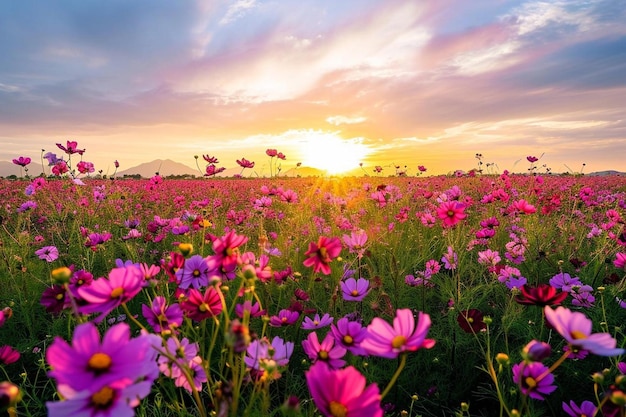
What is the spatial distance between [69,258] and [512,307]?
132 inches

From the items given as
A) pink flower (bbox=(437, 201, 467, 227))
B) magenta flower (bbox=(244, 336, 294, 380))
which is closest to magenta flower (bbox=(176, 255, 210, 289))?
magenta flower (bbox=(244, 336, 294, 380))

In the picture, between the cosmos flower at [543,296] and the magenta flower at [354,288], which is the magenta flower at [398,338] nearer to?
the cosmos flower at [543,296]

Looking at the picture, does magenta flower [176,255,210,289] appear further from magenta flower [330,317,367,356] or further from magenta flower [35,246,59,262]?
magenta flower [35,246,59,262]

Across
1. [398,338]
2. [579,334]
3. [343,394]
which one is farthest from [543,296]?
[343,394]

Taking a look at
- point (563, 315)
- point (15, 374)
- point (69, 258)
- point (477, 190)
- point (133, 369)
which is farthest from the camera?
point (477, 190)

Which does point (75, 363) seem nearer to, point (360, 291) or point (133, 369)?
point (133, 369)

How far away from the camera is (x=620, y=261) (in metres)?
1.70

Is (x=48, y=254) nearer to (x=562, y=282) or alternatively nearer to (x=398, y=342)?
(x=398, y=342)

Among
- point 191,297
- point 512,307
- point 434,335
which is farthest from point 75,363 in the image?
point 512,307

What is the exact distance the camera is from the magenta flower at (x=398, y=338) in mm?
694

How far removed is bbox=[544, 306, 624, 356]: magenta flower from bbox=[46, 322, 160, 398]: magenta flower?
0.72 m

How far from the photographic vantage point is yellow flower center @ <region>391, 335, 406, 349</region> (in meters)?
0.73

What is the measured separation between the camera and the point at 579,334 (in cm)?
71

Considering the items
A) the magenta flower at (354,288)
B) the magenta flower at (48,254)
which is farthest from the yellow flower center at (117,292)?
the magenta flower at (48,254)
